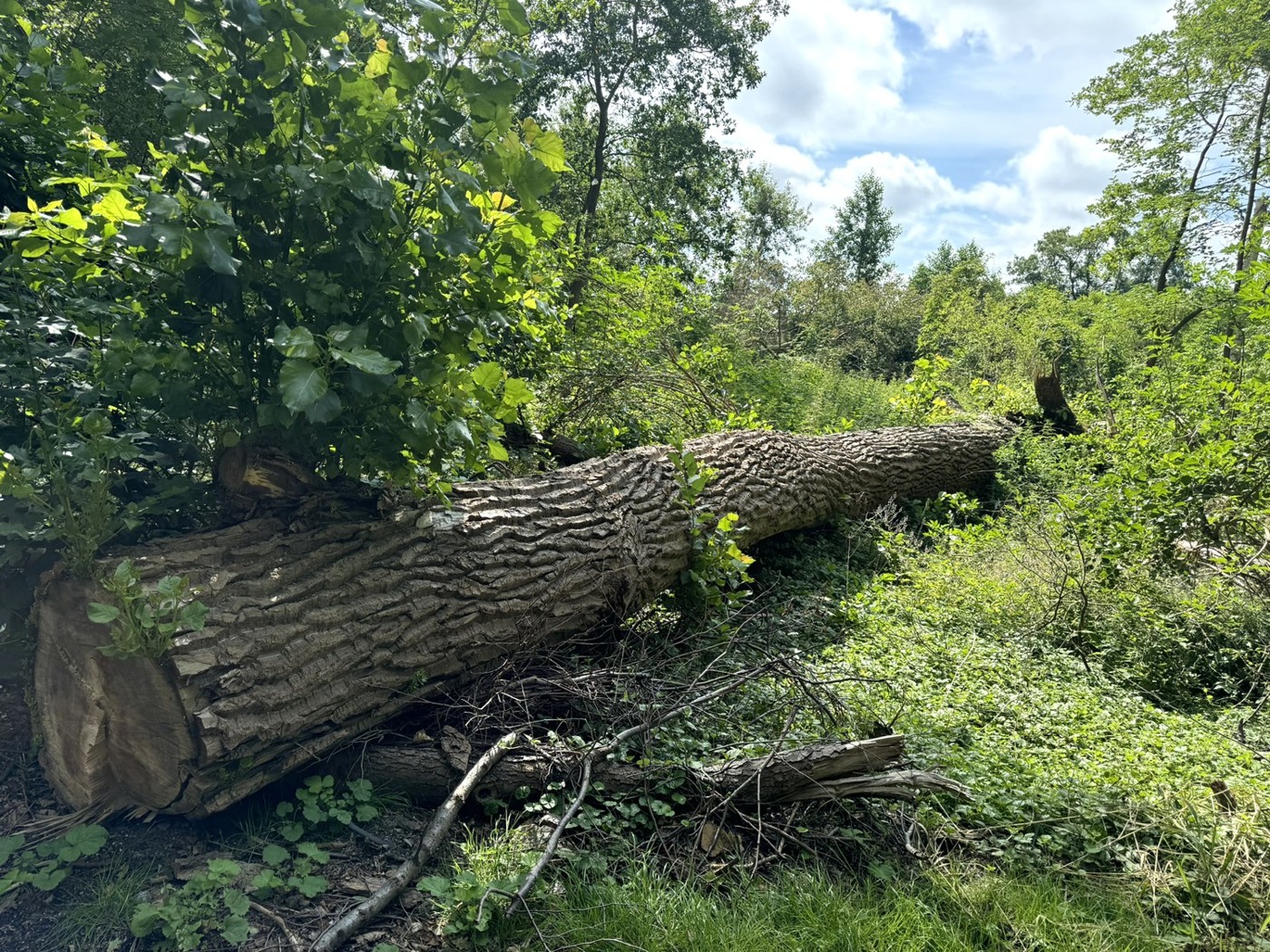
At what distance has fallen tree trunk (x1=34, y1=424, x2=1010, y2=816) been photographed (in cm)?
228

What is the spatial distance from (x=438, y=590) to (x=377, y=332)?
1.16 m

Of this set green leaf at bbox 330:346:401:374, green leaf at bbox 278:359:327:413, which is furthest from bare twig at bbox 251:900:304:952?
green leaf at bbox 330:346:401:374

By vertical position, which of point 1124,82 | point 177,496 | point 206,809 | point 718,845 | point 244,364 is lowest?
point 718,845

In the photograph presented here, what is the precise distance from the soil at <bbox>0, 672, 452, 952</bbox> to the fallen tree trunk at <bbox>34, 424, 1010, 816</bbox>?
0.41ft

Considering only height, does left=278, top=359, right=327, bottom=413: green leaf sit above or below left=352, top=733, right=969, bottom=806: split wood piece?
above

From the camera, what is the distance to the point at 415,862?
2354mm

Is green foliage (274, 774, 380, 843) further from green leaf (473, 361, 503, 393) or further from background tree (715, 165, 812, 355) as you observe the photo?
background tree (715, 165, 812, 355)

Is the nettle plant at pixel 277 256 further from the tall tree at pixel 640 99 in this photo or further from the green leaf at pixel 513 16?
the tall tree at pixel 640 99

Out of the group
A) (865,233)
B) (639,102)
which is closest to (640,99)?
(639,102)

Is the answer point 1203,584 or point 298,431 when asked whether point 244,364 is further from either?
point 1203,584

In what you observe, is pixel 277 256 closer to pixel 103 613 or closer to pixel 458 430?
pixel 458 430

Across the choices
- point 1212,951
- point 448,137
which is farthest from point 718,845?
point 448,137

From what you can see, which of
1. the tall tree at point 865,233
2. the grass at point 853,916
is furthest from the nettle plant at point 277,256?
the tall tree at point 865,233

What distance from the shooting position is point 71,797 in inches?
94.9
